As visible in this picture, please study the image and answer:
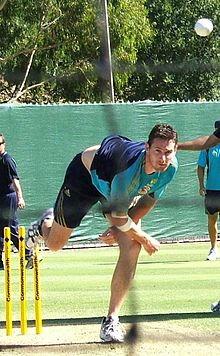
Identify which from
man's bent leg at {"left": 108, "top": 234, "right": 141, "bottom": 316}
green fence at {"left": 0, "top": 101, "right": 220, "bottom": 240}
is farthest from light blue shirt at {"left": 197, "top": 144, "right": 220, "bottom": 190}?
man's bent leg at {"left": 108, "top": 234, "right": 141, "bottom": 316}

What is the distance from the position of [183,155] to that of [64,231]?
7098 mm

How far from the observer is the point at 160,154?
551cm

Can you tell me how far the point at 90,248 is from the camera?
518 inches

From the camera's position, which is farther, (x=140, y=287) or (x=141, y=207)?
Result: (x=140, y=287)

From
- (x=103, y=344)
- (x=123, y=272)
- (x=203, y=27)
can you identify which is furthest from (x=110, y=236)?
(x=203, y=27)

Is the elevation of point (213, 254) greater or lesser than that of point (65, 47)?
lesser

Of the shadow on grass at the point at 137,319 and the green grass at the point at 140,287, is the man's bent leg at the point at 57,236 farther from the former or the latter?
the green grass at the point at 140,287

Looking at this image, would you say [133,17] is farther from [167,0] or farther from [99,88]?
[167,0]

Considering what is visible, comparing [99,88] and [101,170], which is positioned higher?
[101,170]

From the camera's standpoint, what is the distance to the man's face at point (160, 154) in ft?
18.1

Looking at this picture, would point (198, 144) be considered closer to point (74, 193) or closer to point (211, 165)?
point (74, 193)

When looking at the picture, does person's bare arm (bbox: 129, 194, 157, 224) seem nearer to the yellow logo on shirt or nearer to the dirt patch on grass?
the yellow logo on shirt

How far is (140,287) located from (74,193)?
2568 millimetres

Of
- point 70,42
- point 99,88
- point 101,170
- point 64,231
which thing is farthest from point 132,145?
point 70,42
